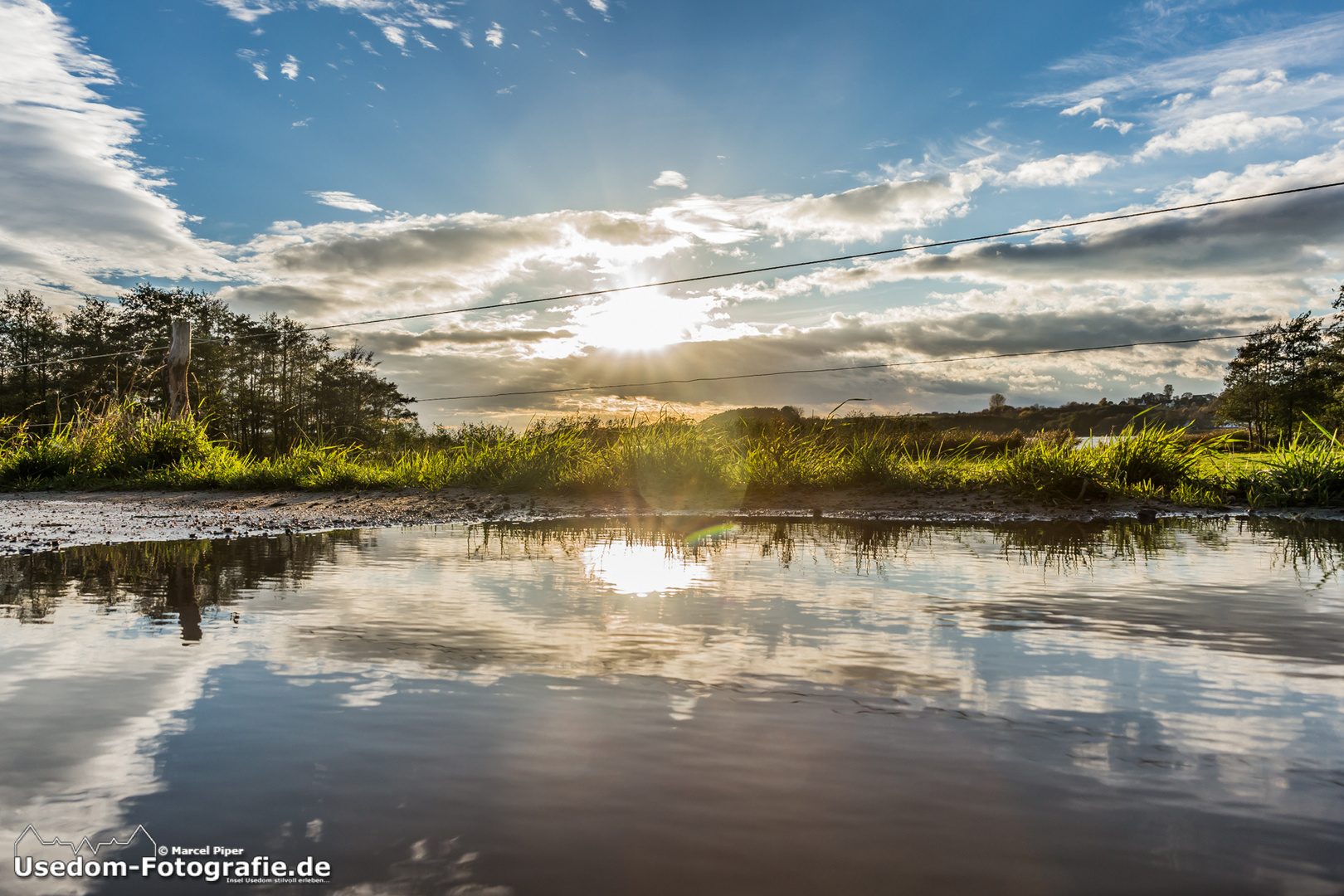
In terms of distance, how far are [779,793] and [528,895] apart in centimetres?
63

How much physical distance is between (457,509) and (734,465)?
3886 millimetres

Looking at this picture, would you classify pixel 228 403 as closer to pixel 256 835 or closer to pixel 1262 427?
pixel 256 835

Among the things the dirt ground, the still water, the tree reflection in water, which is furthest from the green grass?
the still water

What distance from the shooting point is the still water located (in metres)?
1.50

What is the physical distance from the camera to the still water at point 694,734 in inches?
58.9

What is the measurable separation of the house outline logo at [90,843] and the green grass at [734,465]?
8855 mm

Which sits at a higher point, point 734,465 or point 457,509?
point 734,465

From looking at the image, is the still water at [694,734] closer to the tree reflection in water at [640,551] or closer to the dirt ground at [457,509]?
the tree reflection in water at [640,551]

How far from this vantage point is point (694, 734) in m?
2.11

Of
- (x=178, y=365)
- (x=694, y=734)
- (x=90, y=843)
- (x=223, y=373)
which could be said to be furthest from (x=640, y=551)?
(x=223, y=373)

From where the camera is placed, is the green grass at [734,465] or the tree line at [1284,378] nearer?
the green grass at [734,465]

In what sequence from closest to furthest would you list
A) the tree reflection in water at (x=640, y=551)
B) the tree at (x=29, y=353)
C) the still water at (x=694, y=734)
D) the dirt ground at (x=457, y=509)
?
the still water at (x=694, y=734), the tree reflection in water at (x=640, y=551), the dirt ground at (x=457, y=509), the tree at (x=29, y=353)

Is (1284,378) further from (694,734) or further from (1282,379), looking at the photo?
(694,734)

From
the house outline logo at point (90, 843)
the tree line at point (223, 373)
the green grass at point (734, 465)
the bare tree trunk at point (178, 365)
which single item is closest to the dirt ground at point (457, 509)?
the green grass at point (734, 465)
